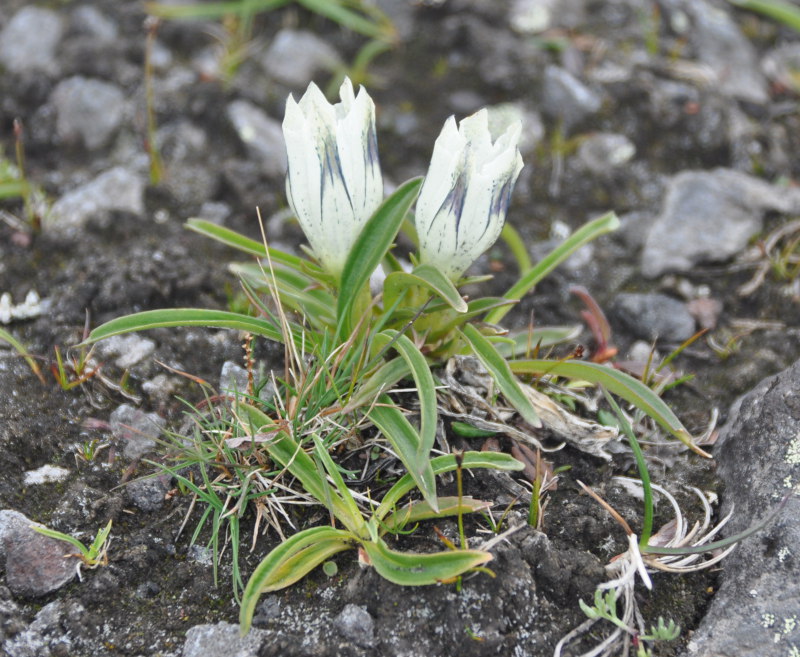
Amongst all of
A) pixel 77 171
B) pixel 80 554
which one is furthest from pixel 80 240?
pixel 80 554

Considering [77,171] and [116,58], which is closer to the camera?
[77,171]

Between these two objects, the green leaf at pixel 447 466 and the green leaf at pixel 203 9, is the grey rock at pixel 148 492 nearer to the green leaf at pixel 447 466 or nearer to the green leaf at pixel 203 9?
the green leaf at pixel 447 466

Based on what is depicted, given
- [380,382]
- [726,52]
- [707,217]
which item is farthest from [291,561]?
[726,52]

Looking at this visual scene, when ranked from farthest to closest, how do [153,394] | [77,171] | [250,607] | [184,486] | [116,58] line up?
[116,58], [77,171], [153,394], [184,486], [250,607]

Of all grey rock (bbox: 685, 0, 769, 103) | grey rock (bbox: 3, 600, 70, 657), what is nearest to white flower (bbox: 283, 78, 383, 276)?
grey rock (bbox: 3, 600, 70, 657)

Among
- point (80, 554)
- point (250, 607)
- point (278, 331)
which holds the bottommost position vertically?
Result: point (80, 554)

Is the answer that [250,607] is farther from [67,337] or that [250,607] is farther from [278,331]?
[67,337]

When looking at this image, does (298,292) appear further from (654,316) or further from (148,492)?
(654,316)
